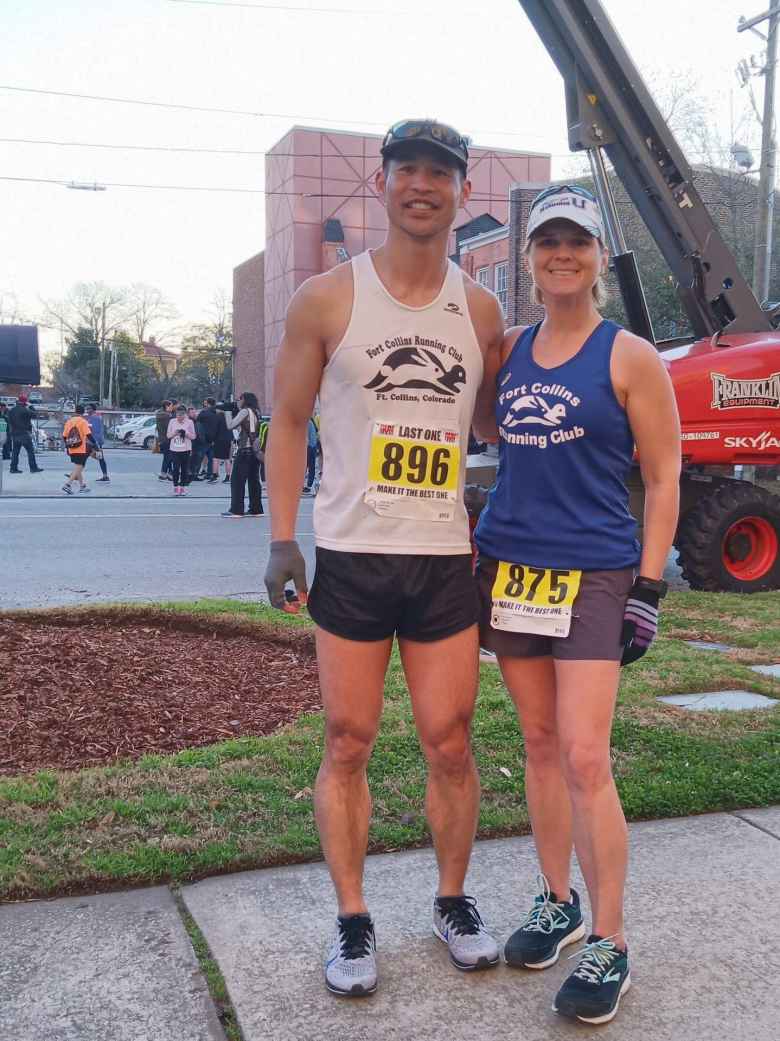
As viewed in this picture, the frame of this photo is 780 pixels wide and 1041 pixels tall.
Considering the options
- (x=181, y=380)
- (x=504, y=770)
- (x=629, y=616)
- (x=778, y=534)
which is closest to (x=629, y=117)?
(x=778, y=534)

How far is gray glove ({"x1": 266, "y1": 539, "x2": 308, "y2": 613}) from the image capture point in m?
2.80

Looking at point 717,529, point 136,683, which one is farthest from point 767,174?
point 136,683

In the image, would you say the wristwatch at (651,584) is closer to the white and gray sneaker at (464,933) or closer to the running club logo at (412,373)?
the running club logo at (412,373)

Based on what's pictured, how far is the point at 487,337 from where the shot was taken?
2852mm

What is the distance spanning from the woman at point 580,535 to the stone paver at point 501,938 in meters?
0.13

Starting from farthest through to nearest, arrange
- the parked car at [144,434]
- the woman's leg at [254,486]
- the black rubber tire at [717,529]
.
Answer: the parked car at [144,434], the woman's leg at [254,486], the black rubber tire at [717,529]

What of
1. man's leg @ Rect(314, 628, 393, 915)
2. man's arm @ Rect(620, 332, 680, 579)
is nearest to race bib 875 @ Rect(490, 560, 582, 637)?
man's arm @ Rect(620, 332, 680, 579)

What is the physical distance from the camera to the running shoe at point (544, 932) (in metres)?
2.73

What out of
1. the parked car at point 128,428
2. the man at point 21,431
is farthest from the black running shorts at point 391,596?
the parked car at point 128,428

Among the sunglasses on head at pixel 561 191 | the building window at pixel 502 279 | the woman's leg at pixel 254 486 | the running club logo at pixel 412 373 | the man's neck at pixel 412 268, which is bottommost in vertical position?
the woman's leg at pixel 254 486

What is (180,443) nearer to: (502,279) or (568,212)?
(568,212)

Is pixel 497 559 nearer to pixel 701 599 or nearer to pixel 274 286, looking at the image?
pixel 701 599

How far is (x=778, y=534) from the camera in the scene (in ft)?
27.9

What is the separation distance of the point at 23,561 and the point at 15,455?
1485 cm
